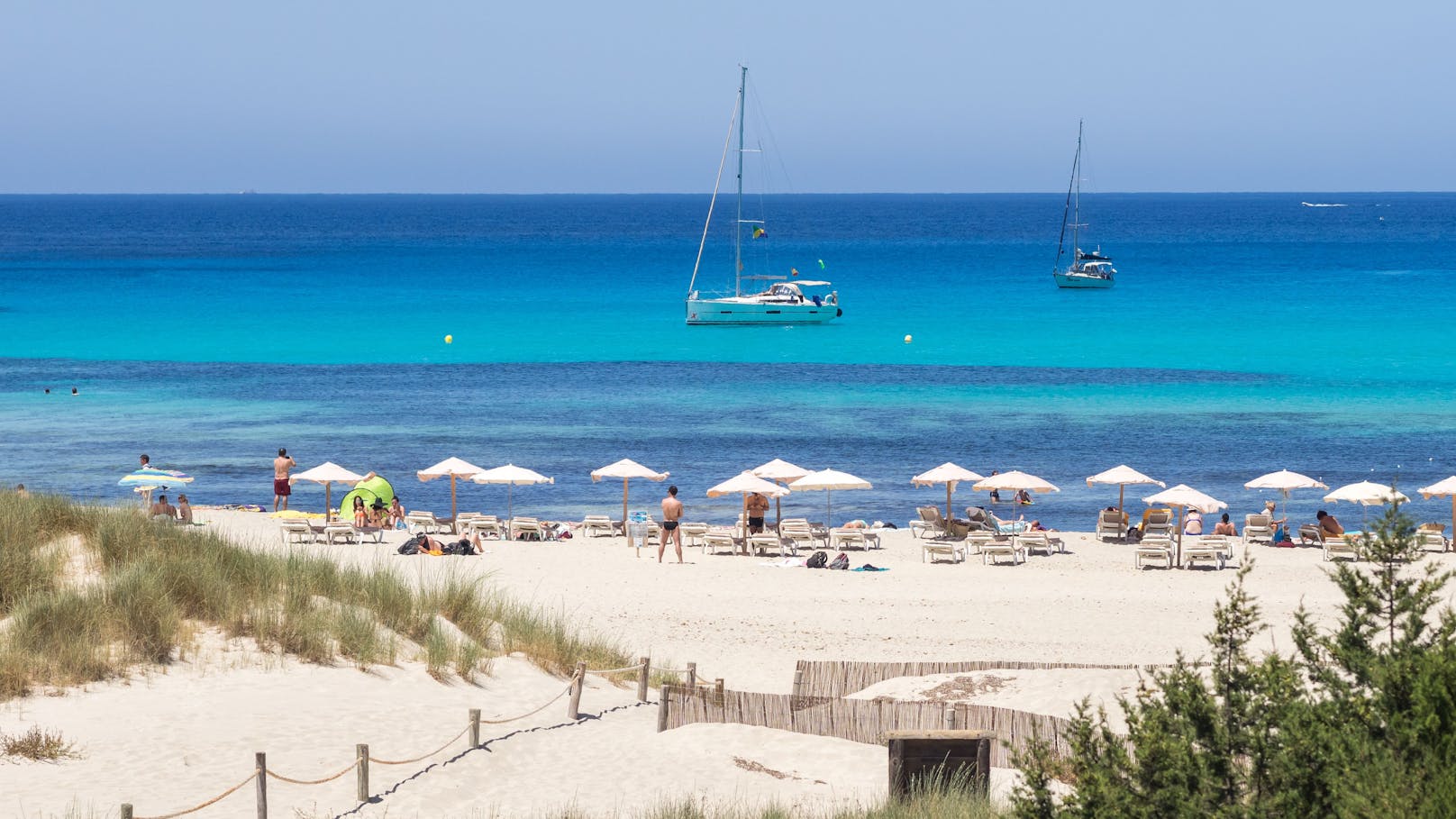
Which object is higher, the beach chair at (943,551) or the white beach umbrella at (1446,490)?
the white beach umbrella at (1446,490)

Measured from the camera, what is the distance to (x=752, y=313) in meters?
60.3

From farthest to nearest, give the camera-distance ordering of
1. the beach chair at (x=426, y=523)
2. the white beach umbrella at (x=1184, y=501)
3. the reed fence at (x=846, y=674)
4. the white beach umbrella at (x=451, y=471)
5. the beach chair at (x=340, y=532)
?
1. the white beach umbrella at (x=451, y=471)
2. the beach chair at (x=426, y=523)
3. the beach chair at (x=340, y=532)
4. the white beach umbrella at (x=1184, y=501)
5. the reed fence at (x=846, y=674)

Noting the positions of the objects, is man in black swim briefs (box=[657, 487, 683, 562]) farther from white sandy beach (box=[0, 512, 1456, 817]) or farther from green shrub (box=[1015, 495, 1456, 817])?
green shrub (box=[1015, 495, 1456, 817])

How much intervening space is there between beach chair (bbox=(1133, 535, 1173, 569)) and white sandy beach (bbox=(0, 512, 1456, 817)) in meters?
1.60

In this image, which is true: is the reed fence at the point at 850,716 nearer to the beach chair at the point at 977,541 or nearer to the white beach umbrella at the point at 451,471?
the beach chair at the point at 977,541

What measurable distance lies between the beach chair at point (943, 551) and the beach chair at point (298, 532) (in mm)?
8598

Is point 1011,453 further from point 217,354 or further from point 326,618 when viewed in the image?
point 217,354

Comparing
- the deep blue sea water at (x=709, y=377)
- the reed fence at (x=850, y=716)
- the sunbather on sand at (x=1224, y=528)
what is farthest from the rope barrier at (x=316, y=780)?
the deep blue sea water at (x=709, y=377)

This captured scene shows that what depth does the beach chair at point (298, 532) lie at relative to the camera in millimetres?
21266

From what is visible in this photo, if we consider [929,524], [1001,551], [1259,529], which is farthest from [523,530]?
[1259,529]

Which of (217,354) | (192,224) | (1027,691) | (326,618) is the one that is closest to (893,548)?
(1027,691)

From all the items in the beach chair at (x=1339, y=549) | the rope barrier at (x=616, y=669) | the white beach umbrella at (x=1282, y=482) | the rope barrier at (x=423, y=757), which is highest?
the white beach umbrella at (x=1282, y=482)

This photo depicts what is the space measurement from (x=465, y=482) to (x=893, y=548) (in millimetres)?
11078

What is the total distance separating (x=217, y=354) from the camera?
49.6 meters
